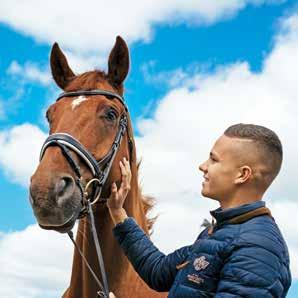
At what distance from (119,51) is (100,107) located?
3.07 ft

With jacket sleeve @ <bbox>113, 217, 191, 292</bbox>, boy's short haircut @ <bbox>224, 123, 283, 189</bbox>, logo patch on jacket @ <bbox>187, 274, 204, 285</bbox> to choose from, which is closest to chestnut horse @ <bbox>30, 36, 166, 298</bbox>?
jacket sleeve @ <bbox>113, 217, 191, 292</bbox>

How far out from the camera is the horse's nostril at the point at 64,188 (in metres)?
4.30

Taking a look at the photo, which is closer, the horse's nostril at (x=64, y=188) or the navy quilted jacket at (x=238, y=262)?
the navy quilted jacket at (x=238, y=262)

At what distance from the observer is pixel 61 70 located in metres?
5.94

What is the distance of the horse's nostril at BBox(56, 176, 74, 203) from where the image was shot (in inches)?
169

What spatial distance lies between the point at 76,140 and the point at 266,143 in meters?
2.01

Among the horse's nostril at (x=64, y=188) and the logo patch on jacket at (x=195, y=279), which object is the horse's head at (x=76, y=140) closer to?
the horse's nostril at (x=64, y=188)

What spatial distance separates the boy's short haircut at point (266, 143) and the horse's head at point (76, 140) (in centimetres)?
167

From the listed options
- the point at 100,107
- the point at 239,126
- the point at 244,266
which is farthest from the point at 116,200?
the point at 244,266

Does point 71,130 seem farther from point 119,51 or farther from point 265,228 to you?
point 265,228

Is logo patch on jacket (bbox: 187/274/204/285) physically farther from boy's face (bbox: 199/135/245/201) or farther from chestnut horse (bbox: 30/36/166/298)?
chestnut horse (bbox: 30/36/166/298)

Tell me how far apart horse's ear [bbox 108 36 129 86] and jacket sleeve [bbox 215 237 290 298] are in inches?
125

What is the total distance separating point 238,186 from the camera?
323cm

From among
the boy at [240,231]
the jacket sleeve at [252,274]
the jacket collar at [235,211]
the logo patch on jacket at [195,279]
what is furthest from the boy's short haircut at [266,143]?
the logo patch on jacket at [195,279]
